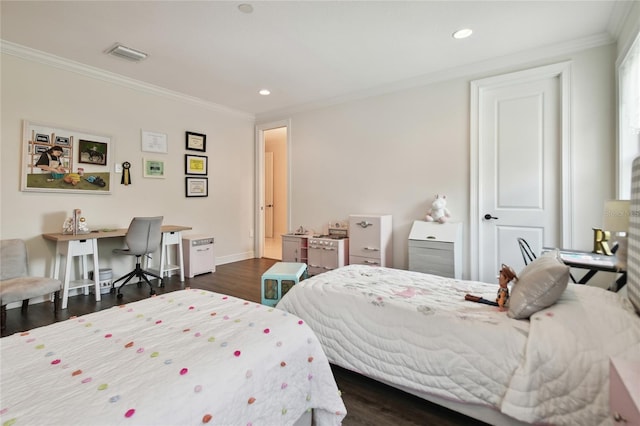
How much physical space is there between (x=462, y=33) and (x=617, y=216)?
2.09 m

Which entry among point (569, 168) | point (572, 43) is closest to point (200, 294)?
point (569, 168)

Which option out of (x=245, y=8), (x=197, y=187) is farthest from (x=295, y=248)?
(x=245, y=8)

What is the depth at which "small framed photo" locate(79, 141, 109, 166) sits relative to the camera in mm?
3707

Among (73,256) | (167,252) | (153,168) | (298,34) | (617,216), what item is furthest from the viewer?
(167,252)

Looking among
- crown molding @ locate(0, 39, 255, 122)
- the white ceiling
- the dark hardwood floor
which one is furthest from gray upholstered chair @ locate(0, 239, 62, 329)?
the white ceiling

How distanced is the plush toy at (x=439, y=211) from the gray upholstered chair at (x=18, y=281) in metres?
4.17

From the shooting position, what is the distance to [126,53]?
3.30 metres

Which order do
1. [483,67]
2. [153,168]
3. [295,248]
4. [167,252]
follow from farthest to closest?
[295,248] < [167,252] < [153,168] < [483,67]

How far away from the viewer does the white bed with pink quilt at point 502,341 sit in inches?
49.1

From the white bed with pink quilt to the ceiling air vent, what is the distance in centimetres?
332

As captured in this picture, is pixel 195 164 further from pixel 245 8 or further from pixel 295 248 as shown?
pixel 245 8

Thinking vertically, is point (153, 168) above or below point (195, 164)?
below

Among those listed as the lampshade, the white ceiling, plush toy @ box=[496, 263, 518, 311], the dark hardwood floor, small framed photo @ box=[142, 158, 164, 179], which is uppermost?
the white ceiling

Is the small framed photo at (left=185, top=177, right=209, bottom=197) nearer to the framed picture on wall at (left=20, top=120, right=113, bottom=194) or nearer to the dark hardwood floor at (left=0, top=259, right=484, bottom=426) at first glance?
the framed picture on wall at (left=20, top=120, right=113, bottom=194)
